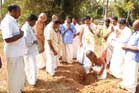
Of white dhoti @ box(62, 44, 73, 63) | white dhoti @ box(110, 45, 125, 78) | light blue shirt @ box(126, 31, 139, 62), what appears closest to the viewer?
light blue shirt @ box(126, 31, 139, 62)

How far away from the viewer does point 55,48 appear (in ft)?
31.9

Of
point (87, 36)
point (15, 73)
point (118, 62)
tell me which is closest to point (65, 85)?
point (15, 73)

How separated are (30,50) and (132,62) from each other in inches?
102

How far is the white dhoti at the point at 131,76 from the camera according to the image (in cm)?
852

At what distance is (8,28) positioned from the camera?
24.3 ft

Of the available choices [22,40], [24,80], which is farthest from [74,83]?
[22,40]

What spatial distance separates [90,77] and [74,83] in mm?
1015

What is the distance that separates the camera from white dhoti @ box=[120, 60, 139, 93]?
852 cm

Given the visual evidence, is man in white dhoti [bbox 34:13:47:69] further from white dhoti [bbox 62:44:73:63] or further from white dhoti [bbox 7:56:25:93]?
white dhoti [bbox 7:56:25:93]

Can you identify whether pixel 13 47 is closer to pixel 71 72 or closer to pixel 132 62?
pixel 132 62

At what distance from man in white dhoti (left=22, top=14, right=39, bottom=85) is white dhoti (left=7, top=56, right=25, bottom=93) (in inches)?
28.8

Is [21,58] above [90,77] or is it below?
above

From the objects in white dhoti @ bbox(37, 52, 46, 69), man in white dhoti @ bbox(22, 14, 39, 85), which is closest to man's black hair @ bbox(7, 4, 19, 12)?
man in white dhoti @ bbox(22, 14, 39, 85)

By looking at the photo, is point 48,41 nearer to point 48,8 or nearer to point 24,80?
point 24,80
